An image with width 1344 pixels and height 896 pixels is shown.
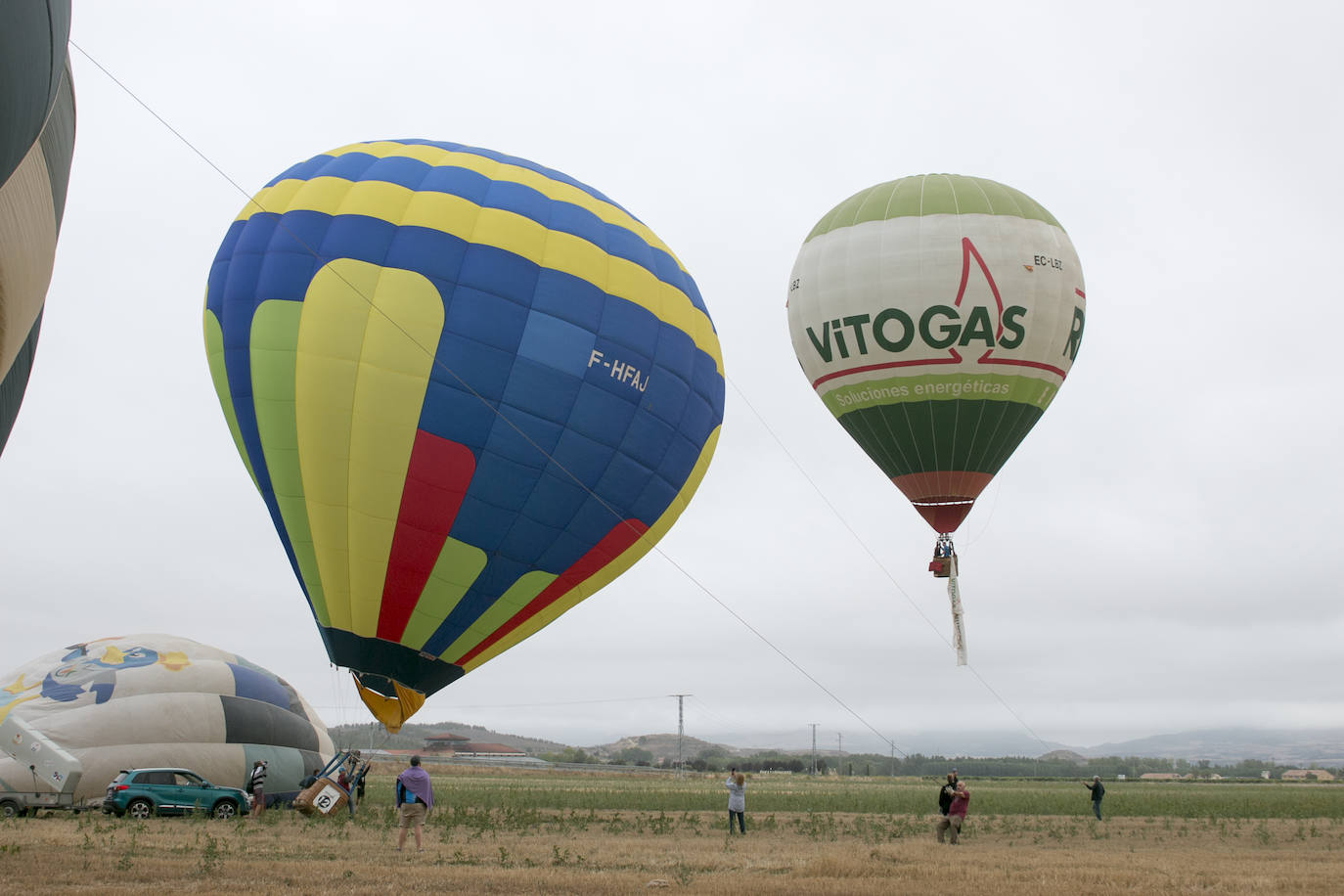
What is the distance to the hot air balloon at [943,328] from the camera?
20.5 m

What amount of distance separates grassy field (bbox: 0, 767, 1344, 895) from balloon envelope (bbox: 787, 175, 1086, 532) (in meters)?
6.80

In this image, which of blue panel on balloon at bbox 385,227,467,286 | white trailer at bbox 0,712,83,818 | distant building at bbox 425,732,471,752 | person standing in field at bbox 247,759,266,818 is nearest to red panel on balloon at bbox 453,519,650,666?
person standing in field at bbox 247,759,266,818

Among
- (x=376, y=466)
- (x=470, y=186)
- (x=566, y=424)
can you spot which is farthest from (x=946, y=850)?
(x=470, y=186)

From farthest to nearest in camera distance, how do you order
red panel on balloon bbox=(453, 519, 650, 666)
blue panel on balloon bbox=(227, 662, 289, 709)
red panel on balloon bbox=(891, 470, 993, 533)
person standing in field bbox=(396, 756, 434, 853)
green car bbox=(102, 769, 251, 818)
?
red panel on balloon bbox=(891, 470, 993, 533) → blue panel on balloon bbox=(227, 662, 289, 709) → red panel on balloon bbox=(453, 519, 650, 666) → green car bbox=(102, 769, 251, 818) → person standing in field bbox=(396, 756, 434, 853)

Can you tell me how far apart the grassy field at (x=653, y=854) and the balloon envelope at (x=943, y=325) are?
680 centimetres

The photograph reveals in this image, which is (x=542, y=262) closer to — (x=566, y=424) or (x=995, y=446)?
(x=566, y=424)

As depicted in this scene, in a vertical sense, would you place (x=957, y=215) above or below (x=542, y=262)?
above

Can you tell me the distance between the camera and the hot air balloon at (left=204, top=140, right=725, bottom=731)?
15.6 m

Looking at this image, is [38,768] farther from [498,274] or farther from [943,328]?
[943,328]

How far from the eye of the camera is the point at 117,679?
59.9ft

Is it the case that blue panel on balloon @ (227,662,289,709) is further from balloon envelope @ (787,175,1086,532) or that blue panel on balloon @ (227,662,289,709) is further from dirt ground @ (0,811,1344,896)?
balloon envelope @ (787,175,1086,532)

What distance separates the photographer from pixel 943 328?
20.5 meters

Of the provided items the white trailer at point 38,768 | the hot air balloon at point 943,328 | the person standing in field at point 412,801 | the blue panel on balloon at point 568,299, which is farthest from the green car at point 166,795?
the hot air balloon at point 943,328

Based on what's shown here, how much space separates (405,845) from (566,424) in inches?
238
